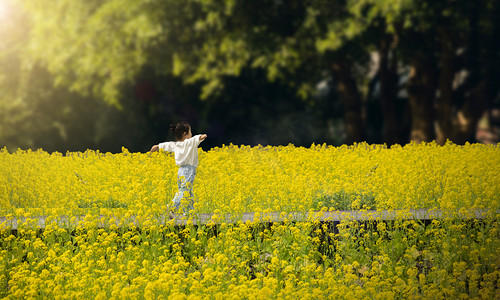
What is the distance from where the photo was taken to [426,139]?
15.6 metres

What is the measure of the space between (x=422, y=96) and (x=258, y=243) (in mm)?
11751

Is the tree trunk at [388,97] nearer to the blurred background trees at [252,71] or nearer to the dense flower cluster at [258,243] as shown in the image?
the blurred background trees at [252,71]

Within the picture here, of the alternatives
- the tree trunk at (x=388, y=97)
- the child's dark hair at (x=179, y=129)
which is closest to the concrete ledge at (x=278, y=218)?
the child's dark hair at (x=179, y=129)

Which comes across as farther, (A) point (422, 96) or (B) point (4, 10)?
(B) point (4, 10)

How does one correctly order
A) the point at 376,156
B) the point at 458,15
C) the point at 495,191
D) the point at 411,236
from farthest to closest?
the point at 458,15, the point at 376,156, the point at 495,191, the point at 411,236

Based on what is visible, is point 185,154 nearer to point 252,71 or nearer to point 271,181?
point 271,181

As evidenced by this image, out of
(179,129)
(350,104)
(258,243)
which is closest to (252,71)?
(350,104)

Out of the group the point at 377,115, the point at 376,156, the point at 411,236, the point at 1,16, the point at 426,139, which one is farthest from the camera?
the point at 1,16

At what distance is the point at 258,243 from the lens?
5.57 metres

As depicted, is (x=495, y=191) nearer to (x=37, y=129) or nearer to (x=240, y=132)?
(x=240, y=132)

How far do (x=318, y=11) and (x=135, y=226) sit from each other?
9.99 metres

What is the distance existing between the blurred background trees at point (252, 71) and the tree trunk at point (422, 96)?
0.11 ft

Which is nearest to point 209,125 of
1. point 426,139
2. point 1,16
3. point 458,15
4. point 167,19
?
point 167,19

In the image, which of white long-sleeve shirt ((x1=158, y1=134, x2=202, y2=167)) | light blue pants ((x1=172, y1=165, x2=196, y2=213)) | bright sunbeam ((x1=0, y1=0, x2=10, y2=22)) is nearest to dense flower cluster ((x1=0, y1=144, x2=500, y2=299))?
light blue pants ((x1=172, y1=165, x2=196, y2=213))
